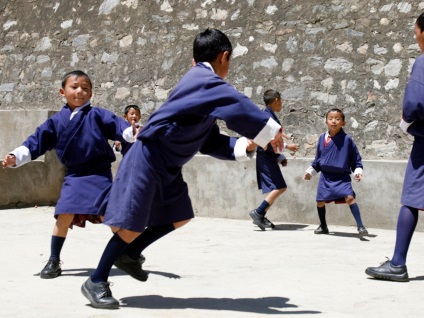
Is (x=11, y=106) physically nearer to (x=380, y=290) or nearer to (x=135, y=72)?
(x=135, y=72)

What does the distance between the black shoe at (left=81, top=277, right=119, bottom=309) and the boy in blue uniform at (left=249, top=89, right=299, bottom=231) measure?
3945 millimetres

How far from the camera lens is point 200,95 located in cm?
419

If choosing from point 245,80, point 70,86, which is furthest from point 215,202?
point 70,86

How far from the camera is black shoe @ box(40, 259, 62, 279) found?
5.22 m

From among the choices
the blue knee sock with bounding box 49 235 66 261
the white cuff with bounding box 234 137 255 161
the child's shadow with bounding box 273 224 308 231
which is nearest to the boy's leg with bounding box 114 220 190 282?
the white cuff with bounding box 234 137 255 161

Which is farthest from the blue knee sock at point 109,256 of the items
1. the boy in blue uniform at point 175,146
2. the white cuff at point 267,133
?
the white cuff at point 267,133

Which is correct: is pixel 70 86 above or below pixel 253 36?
below

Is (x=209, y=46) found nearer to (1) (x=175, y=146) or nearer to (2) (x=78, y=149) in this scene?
(1) (x=175, y=146)

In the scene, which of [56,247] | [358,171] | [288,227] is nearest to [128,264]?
[56,247]

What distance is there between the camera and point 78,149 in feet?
17.8

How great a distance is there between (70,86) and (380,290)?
2.26 meters

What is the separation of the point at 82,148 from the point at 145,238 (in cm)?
106

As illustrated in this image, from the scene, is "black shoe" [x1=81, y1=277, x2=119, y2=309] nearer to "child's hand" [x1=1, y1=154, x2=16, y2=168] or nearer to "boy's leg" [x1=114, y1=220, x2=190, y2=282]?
"boy's leg" [x1=114, y1=220, x2=190, y2=282]

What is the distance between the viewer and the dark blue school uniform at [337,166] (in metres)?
7.83
